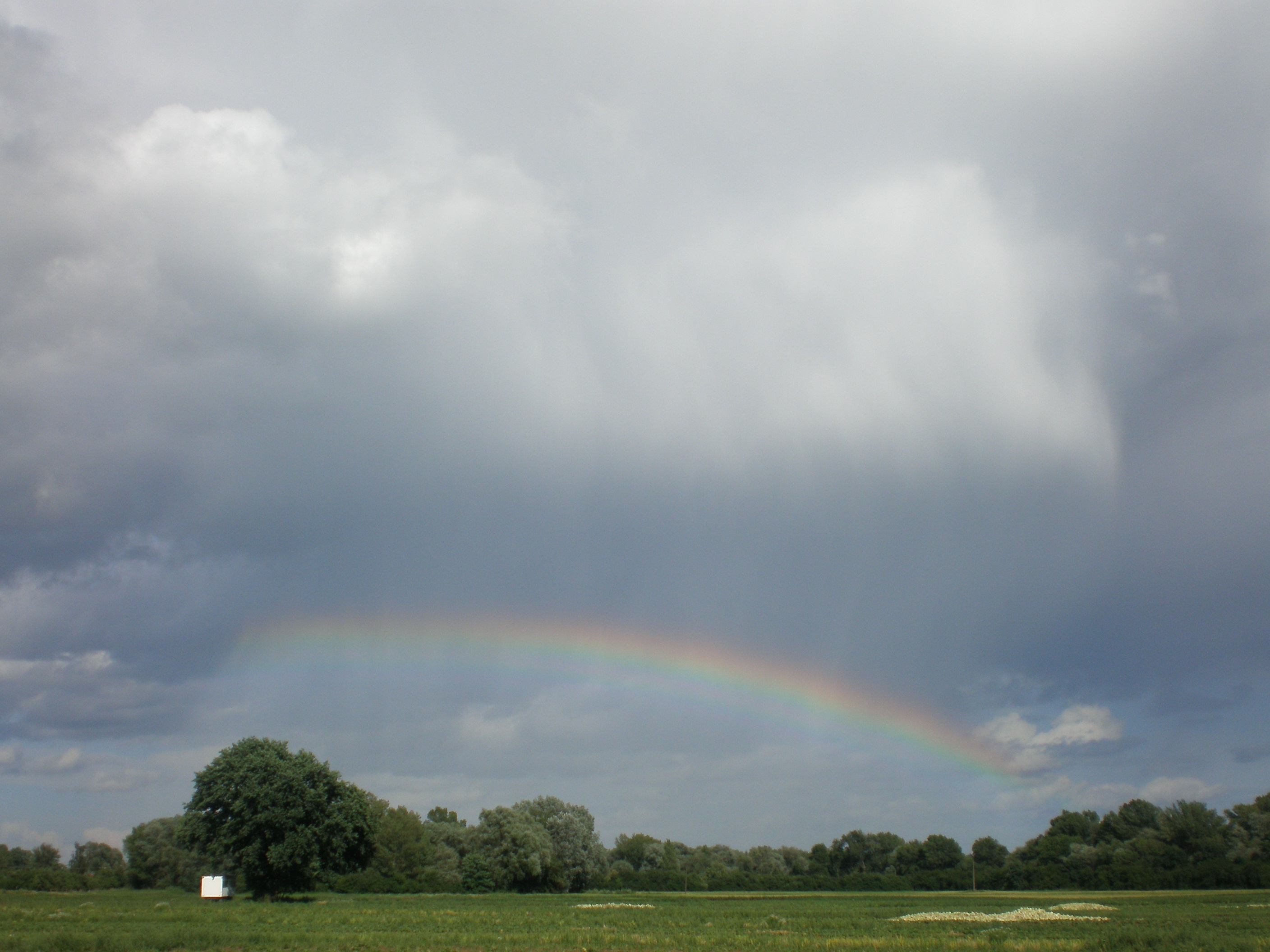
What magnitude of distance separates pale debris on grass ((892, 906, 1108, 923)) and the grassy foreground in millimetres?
1412

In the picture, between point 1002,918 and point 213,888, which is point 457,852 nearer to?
point 213,888

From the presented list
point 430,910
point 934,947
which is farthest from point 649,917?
point 934,947

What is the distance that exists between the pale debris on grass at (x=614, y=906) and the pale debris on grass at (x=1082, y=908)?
100 ft

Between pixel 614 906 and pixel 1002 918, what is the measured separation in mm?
31127

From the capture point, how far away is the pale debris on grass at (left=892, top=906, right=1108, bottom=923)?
52.2 metres

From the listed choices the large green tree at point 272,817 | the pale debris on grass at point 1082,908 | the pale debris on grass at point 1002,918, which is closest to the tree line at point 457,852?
the large green tree at point 272,817

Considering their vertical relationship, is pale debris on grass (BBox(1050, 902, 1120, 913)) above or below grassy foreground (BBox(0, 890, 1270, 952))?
below

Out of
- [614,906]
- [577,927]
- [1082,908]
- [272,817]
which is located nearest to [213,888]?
[272,817]

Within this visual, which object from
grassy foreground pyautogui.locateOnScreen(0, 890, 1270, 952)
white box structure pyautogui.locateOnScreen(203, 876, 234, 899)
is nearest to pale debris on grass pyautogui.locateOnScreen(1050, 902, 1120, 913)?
grassy foreground pyautogui.locateOnScreen(0, 890, 1270, 952)

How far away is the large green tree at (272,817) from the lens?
7106 centimetres

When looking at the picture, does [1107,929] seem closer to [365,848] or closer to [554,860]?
[365,848]

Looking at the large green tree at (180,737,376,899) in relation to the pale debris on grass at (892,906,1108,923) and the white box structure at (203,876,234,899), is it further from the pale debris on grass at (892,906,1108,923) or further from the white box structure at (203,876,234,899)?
the pale debris on grass at (892,906,1108,923)

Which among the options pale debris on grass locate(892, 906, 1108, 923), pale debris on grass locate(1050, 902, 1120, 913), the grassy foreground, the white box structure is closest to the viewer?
the grassy foreground

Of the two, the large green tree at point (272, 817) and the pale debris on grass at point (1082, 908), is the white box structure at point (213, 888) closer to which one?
the large green tree at point (272, 817)
